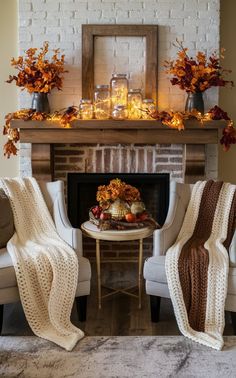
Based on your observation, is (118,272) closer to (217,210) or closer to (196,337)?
(217,210)

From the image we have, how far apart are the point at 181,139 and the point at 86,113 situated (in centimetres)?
77

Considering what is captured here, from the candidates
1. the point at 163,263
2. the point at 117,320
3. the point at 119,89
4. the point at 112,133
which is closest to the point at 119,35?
the point at 119,89

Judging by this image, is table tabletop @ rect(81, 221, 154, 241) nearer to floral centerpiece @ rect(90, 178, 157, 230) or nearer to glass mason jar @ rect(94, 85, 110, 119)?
floral centerpiece @ rect(90, 178, 157, 230)

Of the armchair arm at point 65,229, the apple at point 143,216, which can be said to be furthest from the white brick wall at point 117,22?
the apple at point 143,216

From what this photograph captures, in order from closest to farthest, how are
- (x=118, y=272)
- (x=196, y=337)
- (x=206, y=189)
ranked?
1. (x=196, y=337)
2. (x=206, y=189)
3. (x=118, y=272)

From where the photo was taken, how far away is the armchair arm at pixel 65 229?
2.96 meters

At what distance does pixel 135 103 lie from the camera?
3.73 meters

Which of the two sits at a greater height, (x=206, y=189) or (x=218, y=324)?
(x=206, y=189)

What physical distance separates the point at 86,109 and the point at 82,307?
1.55 m

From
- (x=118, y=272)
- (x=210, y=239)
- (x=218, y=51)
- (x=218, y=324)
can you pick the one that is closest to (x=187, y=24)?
(x=218, y=51)

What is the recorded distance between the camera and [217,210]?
3.26m

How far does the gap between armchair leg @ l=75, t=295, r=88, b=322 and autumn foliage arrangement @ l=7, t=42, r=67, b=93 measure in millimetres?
1588

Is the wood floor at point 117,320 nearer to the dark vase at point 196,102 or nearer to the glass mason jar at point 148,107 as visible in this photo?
the glass mason jar at point 148,107

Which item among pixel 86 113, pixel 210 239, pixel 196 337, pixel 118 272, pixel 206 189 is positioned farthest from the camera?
pixel 118 272
